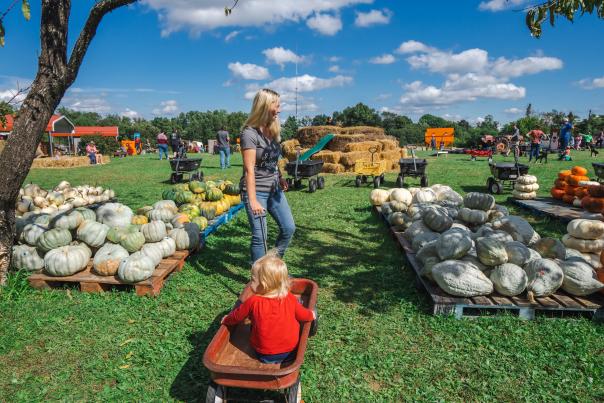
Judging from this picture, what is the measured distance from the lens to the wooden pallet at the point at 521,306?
3439 millimetres

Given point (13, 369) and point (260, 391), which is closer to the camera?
point (260, 391)

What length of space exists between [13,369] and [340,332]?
2.55 metres

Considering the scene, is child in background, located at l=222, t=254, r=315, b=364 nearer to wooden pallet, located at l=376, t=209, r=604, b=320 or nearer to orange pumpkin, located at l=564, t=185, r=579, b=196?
wooden pallet, located at l=376, t=209, r=604, b=320

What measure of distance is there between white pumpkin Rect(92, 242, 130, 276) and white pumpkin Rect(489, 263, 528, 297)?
12.7ft

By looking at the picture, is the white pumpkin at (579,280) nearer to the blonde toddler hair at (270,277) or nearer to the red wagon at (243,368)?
the red wagon at (243,368)

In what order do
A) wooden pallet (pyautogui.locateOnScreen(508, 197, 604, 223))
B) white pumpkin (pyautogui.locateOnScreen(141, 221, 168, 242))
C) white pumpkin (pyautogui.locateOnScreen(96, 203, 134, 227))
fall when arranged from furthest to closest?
1. wooden pallet (pyautogui.locateOnScreen(508, 197, 604, 223))
2. white pumpkin (pyautogui.locateOnScreen(96, 203, 134, 227))
3. white pumpkin (pyautogui.locateOnScreen(141, 221, 168, 242))

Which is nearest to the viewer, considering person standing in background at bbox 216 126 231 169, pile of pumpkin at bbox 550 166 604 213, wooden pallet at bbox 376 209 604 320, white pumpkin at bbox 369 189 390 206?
wooden pallet at bbox 376 209 604 320

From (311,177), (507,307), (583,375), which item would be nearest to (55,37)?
(507,307)

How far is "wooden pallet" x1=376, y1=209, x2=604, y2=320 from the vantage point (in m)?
3.44

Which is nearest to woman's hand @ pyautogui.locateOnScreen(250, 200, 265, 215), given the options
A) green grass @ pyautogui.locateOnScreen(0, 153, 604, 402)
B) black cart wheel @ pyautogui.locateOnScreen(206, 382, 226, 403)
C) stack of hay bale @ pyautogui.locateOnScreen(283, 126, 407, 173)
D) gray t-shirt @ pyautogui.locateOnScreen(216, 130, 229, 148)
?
green grass @ pyautogui.locateOnScreen(0, 153, 604, 402)

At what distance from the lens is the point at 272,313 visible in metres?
2.50

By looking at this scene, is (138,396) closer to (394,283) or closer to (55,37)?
(394,283)

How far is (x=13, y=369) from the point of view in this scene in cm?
291

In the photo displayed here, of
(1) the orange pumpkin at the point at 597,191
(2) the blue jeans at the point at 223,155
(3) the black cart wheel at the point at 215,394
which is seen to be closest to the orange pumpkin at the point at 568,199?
(1) the orange pumpkin at the point at 597,191
